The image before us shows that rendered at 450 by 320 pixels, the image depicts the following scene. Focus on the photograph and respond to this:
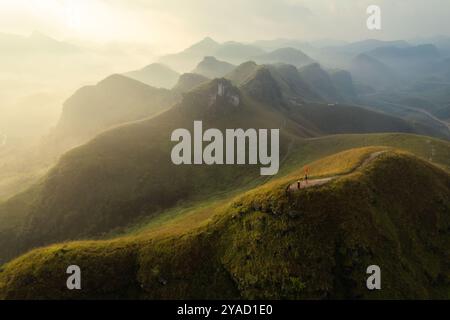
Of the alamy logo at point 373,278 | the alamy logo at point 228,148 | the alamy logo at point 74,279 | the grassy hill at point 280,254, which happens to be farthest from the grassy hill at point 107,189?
the alamy logo at point 373,278

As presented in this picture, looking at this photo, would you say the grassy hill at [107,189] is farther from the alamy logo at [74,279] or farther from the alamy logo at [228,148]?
the alamy logo at [74,279]

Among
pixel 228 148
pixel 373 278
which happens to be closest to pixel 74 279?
Answer: pixel 373 278

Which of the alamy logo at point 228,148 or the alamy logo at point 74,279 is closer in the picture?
the alamy logo at point 74,279

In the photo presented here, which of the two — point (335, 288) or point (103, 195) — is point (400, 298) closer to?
point (335, 288)

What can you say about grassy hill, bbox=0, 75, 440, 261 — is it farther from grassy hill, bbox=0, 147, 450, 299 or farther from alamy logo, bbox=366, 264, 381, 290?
alamy logo, bbox=366, 264, 381, 290

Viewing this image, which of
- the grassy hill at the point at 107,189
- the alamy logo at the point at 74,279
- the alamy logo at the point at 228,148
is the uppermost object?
the alamy logo at the point at 228,148

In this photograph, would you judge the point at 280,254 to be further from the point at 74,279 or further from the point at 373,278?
the point at 74,279
